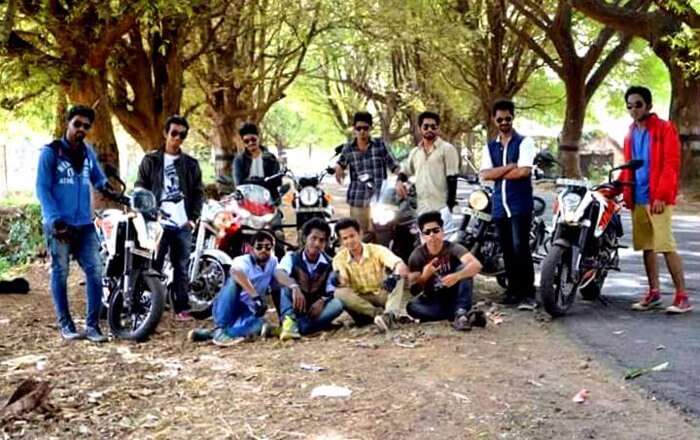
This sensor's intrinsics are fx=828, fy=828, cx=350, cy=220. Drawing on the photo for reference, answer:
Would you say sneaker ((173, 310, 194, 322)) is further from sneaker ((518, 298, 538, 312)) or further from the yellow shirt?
sneaker ((518, 298, 538, 312))

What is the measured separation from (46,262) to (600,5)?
1150 centimetres

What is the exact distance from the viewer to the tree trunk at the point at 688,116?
57.2 ft

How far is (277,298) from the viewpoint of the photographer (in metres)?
6.67

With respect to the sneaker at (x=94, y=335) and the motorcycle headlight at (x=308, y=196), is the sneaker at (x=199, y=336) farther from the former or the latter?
the motorcycle headlight at (x=308, y=196)

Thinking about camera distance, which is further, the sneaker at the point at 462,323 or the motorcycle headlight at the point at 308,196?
the motorcycle headlight at the point at 308,196

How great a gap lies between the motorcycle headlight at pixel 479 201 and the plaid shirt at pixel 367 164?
2.56 feet

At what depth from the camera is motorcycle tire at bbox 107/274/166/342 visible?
6.46m

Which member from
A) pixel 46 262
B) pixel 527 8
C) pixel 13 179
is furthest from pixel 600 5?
pixel 13 179

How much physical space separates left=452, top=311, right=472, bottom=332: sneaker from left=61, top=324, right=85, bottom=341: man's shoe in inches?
115

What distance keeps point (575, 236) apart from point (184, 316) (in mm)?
3473

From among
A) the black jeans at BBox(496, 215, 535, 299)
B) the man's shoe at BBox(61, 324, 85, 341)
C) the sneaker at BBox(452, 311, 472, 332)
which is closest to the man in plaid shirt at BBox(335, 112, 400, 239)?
the black jeans at BBox(496, 215, 535, 299)

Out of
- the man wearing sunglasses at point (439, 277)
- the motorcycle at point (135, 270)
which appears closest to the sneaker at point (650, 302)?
the man wearing sunglasses at point (439, 277)

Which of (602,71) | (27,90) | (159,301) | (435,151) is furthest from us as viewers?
(602,71)

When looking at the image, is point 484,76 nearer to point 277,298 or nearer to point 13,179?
point 13,179
